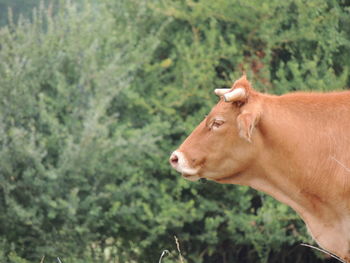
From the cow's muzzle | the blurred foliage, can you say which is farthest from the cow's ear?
the blurred foliage

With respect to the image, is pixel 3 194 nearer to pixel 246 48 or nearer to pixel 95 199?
pixel 95 199

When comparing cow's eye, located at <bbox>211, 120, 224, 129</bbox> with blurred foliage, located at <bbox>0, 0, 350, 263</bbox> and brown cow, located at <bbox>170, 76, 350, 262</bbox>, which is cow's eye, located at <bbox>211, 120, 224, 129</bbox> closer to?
brown cow, located at <bbox>170, 76, 350, 262</bbox>

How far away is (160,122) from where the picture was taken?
11.4 meters

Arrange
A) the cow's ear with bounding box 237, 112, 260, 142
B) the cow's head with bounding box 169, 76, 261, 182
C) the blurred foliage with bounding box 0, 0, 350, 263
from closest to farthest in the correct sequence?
1. the cow's ear with bounding box 237, 112, 260, 142
2. the cow's head with bounding box 169, 76, 261, 182
3. the blurred foliage with bounding box 0, 0, 350, 263

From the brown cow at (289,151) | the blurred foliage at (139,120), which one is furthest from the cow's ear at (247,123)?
the blurred foliage at (139,120)

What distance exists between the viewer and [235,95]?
257 inches

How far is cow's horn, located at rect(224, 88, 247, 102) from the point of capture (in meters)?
6.51

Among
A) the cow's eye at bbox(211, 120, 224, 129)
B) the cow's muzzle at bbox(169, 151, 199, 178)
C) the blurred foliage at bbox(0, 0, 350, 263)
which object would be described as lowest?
the blurred foliage at bbox(0, 0, 350, 263)

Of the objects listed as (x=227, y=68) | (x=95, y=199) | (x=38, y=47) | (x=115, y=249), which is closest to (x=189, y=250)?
(x=115, y=249)

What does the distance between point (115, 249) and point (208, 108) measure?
84.0 inches

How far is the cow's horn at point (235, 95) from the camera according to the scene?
21.4ft

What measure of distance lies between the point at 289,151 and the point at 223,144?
0.49 m

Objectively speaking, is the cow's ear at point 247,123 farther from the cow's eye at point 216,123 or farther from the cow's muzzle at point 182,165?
the cow's muzzle at point 182,165

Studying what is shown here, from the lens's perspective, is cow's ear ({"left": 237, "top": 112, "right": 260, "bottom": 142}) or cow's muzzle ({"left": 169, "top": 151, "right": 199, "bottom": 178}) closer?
cow's ear ({"left": 237, "top": 112, "right": 260, "bottom": 142})
